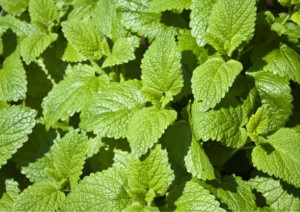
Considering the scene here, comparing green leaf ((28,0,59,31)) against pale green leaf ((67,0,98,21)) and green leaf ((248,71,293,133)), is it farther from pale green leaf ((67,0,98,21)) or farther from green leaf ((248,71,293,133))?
green leaf ((248,71,293,133))

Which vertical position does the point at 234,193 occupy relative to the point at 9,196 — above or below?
below

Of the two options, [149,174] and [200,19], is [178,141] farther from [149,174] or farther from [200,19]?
[200,19]

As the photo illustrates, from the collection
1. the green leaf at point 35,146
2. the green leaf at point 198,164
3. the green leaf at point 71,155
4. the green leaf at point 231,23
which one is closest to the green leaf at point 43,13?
the green leaf at point 35,146

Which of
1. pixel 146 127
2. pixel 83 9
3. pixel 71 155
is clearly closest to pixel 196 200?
pixel 146 127

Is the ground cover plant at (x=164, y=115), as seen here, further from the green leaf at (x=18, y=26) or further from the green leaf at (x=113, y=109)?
the green leaf at (x=18, y=26)

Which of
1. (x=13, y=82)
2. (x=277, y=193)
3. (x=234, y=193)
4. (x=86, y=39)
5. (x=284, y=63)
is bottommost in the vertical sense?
(x=277, y=193)

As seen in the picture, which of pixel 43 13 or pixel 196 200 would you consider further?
pixel 43 13

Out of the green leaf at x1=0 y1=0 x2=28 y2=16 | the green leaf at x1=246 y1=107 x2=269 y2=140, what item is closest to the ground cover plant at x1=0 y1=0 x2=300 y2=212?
the green leaf at x1=246 y1=107 x2=269 y2=140
